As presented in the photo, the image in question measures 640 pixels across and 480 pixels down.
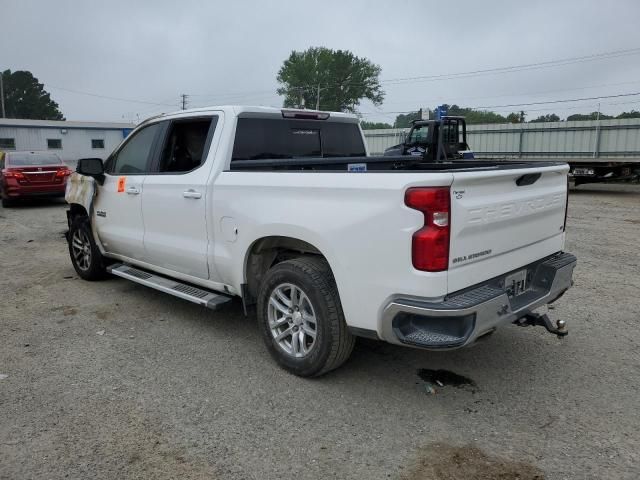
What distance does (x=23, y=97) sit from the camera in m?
82.9

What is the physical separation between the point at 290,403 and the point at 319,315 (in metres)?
0.62

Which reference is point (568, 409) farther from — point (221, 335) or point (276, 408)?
point (221, 335)

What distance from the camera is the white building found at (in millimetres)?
34369

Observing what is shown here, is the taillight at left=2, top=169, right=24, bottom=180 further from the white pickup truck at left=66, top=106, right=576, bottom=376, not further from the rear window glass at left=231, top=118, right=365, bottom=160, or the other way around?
the rear window glass at left=231, top=118, right=365, bottom=160

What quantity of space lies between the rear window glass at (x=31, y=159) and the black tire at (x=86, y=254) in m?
9.69

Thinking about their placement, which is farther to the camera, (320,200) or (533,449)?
(320,200)

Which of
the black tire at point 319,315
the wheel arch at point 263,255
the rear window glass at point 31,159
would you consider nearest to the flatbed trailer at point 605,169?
the rear window glass at point 31,159

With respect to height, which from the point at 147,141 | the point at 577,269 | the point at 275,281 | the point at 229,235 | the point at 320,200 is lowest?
the point at 577,269

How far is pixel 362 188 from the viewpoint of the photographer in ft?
10.2

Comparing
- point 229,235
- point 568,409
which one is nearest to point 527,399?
point 568,409

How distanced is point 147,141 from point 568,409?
172 inches

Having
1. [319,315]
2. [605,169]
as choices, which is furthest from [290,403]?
[605,169]

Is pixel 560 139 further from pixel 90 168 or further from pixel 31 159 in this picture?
pixel 90 168

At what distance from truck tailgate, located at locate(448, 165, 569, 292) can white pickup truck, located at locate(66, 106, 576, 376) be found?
1cm
